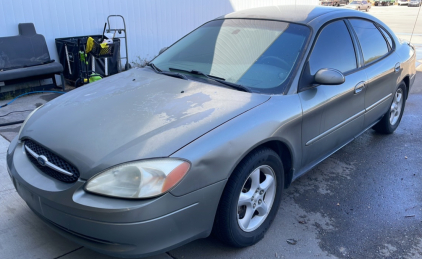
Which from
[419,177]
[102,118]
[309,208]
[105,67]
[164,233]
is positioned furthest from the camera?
[105,67]

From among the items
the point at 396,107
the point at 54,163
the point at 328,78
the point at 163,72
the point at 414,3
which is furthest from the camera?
the point at 414,3

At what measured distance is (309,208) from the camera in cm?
325

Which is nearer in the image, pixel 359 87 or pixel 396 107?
pixel 359 87

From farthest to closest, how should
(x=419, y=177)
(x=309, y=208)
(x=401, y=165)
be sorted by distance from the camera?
(x=401, y=165) < (x=419, y=177) < (x=309, y=208)

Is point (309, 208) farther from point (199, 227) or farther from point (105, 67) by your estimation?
point (105, 67)

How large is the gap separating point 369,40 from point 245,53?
1.62 metres

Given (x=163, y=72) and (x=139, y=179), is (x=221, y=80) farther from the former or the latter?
(x=139, y=179)

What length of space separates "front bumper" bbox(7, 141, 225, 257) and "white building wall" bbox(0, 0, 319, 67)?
5.33 m

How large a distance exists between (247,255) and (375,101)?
7.64 ft

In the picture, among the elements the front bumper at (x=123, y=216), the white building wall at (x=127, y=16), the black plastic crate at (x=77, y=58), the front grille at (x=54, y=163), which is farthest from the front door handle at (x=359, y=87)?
the white building wall at (x=127, y=16)

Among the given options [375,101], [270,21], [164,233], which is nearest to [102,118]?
[164,233]

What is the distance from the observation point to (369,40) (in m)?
3.98

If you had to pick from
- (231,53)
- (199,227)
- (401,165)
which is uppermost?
(231,53)

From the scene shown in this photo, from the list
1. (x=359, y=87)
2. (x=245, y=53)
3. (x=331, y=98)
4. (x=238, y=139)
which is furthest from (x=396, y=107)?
(x=238, y=139)
